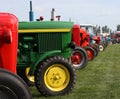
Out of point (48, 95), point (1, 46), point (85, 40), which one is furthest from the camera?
point (85, 40)

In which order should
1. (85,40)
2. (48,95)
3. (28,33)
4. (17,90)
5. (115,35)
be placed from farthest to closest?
(115,35) → (85,40) → (28,33) → (48,95) → (17,90)

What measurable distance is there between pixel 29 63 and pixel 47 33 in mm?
724

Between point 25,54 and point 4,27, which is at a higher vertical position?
point 4,27

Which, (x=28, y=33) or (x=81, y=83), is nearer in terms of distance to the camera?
(x=28, y=33)

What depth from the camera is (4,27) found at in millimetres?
5367

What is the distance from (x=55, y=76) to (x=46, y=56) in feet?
1.43

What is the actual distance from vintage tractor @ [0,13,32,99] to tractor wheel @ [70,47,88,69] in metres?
7.33

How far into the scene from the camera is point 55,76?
24.7ft

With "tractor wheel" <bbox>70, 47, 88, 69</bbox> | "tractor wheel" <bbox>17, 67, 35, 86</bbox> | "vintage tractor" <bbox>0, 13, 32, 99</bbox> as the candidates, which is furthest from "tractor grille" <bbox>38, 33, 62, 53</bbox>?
"tractor wheel" <bbox>70, 47, 88, 69</bbox>

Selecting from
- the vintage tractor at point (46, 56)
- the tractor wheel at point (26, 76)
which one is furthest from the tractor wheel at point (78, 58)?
the tractor wheel at point (26, 76)

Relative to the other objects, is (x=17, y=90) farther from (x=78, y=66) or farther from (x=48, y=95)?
(x=78, y=66)

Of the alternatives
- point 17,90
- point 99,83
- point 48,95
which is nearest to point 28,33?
point 48,95

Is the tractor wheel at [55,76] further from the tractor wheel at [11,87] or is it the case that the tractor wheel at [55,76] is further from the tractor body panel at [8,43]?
the tractor wheel at [11,87]

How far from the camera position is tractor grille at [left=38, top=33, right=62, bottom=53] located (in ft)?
26.7
